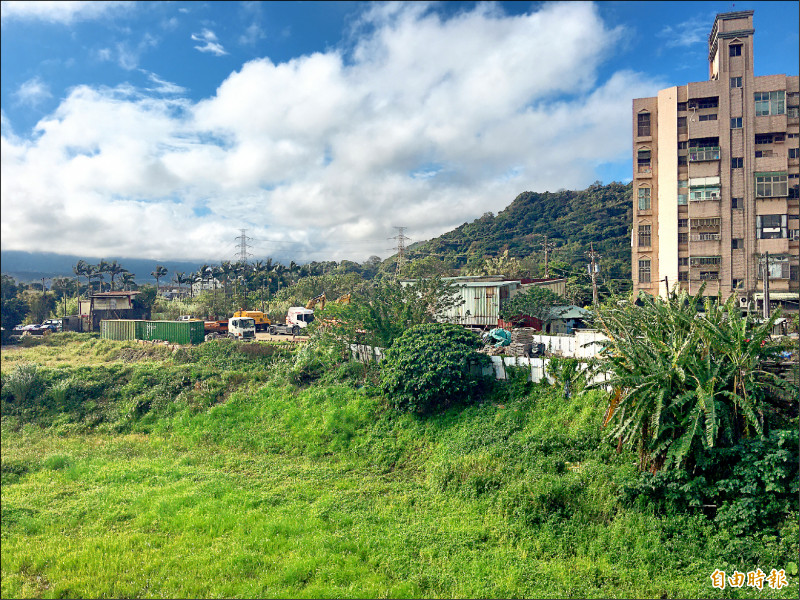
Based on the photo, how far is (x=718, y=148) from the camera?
30078 mm

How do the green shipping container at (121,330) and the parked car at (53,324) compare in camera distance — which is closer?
the green shipping container at (121,330)

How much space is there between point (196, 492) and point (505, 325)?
15.4 meters

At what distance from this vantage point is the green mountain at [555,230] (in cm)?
5872

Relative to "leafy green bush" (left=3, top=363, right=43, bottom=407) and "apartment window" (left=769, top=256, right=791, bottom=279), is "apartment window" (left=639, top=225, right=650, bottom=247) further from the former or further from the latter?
"leafy green bush" (left=3, top=363, right=43, bottom=407)

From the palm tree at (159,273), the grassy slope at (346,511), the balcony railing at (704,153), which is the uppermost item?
the balcony railing at (704,153)

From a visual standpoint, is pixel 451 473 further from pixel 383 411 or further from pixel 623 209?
pixel 623 209

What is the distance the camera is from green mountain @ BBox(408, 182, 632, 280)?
58719 mm

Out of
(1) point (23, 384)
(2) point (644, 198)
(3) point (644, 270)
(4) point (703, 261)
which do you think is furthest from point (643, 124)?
(1) point (23, 384)

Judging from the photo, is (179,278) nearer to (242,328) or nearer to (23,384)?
(242,328)

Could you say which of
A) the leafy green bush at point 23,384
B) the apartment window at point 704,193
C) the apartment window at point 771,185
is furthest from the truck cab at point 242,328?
the apartment window at point 771,185

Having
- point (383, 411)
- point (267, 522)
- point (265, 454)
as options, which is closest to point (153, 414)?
point (265, 454)

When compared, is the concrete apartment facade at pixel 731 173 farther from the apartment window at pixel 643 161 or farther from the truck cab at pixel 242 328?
the truck cab at pixel 242 328
